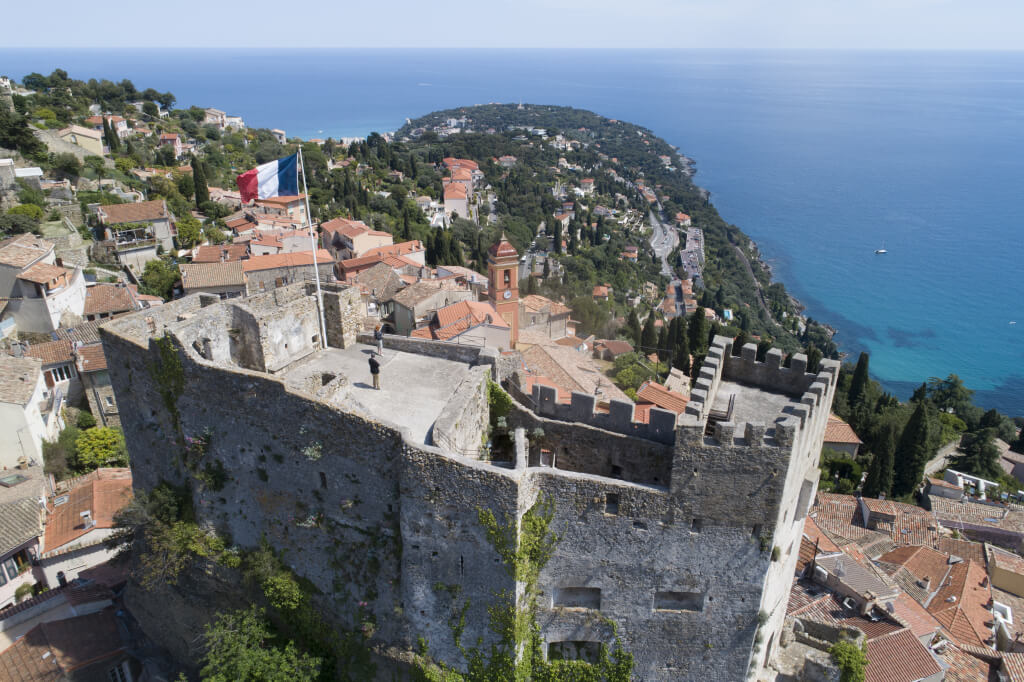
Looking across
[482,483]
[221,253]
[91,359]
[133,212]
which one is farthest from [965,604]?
[133,212]

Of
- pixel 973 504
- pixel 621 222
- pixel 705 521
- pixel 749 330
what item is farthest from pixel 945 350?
pixel 705 521

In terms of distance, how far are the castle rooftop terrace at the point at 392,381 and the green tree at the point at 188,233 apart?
47.9 meters

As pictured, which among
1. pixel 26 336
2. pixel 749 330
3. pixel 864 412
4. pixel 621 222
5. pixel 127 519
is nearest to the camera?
pixel 127 519

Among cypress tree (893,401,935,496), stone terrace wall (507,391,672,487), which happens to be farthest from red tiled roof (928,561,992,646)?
stone terrace wall (507,391,672,487)

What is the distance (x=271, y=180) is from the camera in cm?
1855

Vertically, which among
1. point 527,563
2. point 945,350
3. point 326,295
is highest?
point 326,295

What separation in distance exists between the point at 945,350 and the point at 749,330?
41.7m

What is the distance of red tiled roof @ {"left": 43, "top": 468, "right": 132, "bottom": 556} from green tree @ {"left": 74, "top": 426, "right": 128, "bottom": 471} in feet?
8.32

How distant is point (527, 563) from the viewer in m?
14.2

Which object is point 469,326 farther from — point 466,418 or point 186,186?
point 186,186

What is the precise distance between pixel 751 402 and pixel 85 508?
3123cm

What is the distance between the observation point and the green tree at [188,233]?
59625mm

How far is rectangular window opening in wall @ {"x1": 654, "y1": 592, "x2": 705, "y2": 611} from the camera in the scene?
14.6 m

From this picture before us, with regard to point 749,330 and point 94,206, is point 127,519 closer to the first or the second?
point 94,206
